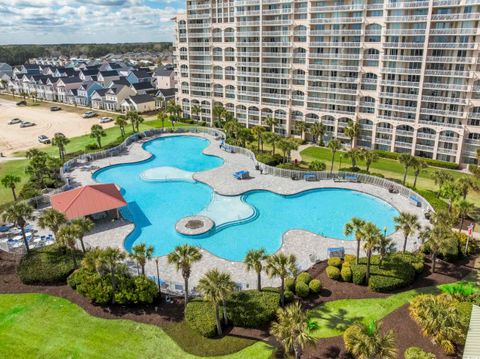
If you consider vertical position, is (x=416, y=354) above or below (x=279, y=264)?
below

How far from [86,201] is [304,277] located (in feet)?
95.0

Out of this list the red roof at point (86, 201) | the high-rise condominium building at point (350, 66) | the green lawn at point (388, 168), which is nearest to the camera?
the red roof at point (86, 201)

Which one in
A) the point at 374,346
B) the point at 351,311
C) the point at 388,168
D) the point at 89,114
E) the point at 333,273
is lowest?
the point at 351,311

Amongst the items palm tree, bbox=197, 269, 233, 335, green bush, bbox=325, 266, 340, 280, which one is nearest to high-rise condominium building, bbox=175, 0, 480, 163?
green bush, bbox=325, 266, 340, 280

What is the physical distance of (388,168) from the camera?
65.8m

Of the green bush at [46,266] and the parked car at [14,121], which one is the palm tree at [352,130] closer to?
the green bush at [46,266]

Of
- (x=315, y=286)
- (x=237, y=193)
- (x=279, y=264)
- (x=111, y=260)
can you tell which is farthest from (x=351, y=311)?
(x=237, y=193)

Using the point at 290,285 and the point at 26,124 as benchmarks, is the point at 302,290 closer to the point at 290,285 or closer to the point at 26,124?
the point at 290,285

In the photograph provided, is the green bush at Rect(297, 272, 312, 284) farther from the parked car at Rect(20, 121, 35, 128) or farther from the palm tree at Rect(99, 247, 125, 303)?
the parked car at Rect(20, 121, 35, 128)

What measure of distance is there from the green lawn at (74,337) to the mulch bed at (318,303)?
97 cm

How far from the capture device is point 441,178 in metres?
47.8

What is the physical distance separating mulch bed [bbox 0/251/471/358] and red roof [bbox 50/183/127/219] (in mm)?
8317

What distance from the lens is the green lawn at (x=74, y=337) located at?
29125 mm

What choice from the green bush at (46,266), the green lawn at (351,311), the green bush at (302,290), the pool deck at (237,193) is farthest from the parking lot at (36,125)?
the green lawn at (351,311)
